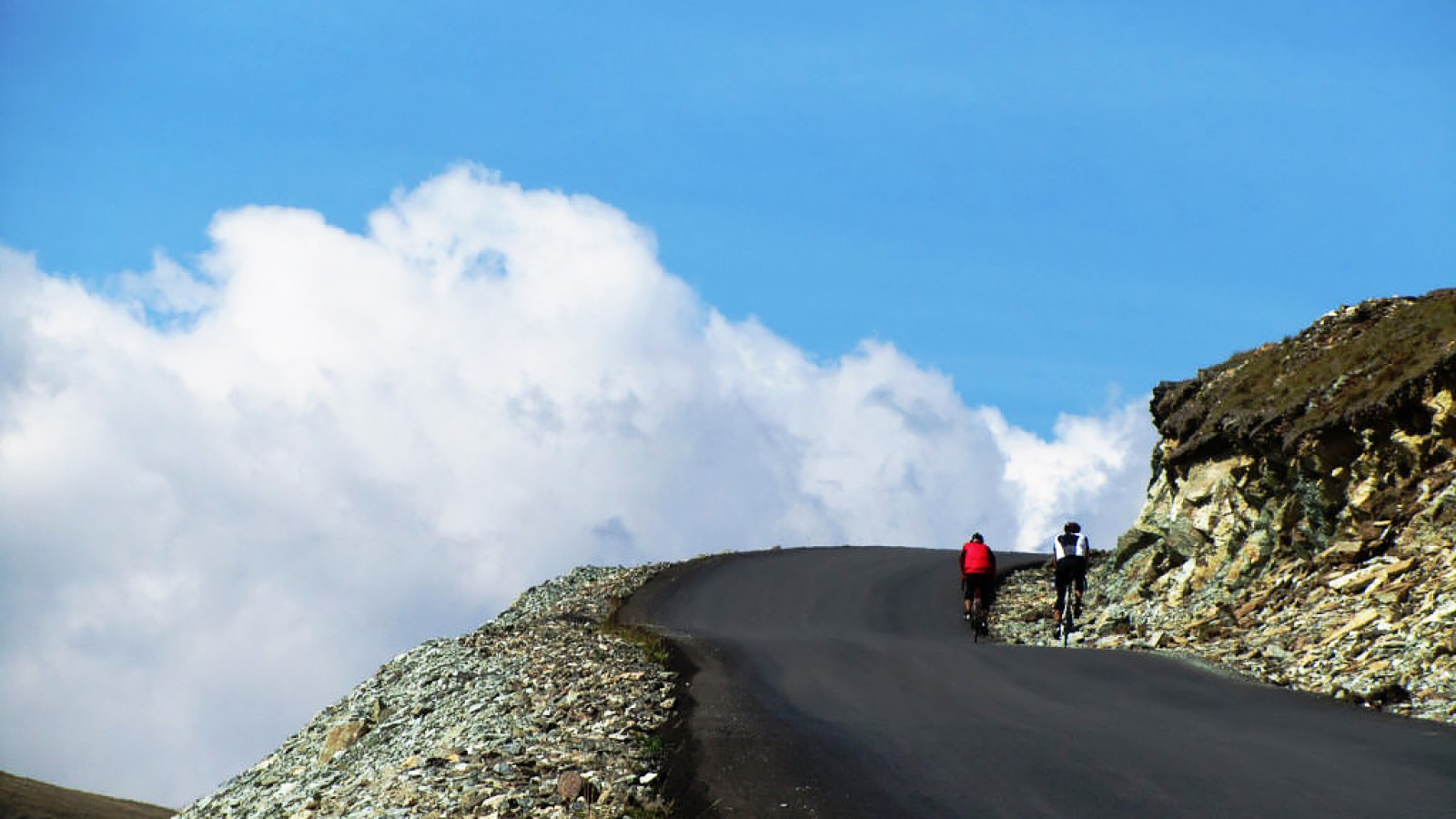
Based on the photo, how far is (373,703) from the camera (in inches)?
787

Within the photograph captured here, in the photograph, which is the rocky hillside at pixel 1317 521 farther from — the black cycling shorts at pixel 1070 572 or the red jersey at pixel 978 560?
the red jersey at pixel 978 560

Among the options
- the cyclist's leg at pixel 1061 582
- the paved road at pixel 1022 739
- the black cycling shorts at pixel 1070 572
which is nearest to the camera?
the paved road at pixel 1022 739

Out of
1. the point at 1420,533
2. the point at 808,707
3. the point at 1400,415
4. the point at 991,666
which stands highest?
the point at 1400,415

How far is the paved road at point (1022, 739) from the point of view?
1040 centimetres

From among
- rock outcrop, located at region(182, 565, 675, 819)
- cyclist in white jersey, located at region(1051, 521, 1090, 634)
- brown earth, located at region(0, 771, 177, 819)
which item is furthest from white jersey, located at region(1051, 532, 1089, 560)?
brown earth, located at region(0, 771, 177, 819)

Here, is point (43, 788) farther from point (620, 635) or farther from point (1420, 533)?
point (1420, 533)

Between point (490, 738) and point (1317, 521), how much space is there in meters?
17.0

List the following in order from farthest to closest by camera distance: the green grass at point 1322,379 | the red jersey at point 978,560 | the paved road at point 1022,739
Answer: the red jersey at point 978,560
the green grass at point 1322,379
the paved road at point 1022,739

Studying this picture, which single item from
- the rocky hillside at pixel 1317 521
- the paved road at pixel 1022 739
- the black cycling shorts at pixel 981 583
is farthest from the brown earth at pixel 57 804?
the paved road at pixel 1022 739

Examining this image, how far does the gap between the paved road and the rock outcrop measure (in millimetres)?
788

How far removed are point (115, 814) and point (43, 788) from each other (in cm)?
1176

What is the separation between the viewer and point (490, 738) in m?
13.4

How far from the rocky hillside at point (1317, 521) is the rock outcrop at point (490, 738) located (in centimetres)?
973

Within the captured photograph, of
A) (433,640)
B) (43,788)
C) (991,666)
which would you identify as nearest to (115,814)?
(43,788)
